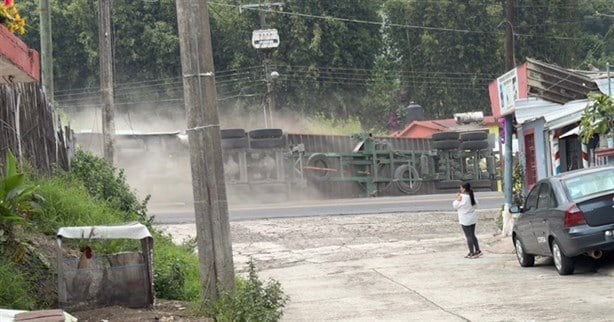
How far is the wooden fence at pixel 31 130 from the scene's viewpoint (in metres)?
11.2

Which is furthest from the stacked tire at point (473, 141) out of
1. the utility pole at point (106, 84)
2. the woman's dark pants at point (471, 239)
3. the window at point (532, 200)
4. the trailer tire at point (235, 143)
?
the window at point (532, 200)

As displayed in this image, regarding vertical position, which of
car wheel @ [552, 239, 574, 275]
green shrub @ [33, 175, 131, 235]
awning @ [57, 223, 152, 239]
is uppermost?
green shrub @ [33, 175, 131, 235]

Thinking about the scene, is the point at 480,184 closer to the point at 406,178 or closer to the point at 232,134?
the point at 406,178

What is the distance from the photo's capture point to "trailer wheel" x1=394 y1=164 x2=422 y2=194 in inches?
1561

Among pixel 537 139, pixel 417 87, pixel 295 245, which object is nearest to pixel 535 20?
pixel 417 87

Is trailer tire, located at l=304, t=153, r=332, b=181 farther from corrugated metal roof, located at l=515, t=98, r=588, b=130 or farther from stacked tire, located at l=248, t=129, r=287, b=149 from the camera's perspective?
corrugated metal roof, located at l=515, t=98, r=588, b=130

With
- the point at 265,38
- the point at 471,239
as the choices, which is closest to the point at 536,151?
the point at 471,239

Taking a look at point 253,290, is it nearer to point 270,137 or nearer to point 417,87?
point 270,137

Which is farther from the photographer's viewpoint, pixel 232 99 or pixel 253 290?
pixel 232 99

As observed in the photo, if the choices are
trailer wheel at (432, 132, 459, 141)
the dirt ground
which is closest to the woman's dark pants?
the dirt ground

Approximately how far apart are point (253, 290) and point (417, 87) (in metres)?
54.6

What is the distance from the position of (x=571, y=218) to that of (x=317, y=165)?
83.6 feet

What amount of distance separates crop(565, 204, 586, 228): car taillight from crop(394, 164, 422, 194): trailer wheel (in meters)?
26.3

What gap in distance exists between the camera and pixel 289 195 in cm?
3725
